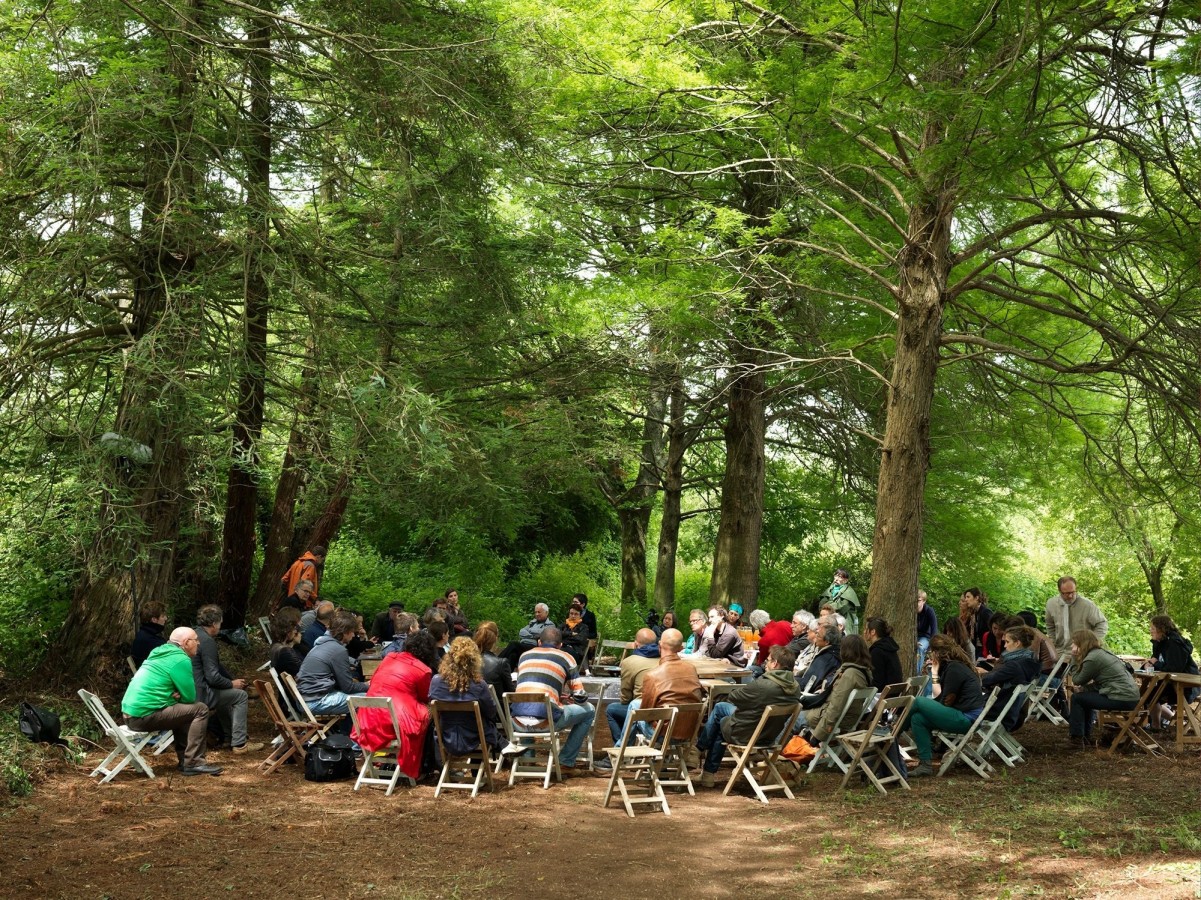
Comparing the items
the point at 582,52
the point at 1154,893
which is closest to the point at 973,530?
the point at 582,52

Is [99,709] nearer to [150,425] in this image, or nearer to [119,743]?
[119,743]

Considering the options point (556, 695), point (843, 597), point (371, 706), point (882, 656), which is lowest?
point (371, 706)

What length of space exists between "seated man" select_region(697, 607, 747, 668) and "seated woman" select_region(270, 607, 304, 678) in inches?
202

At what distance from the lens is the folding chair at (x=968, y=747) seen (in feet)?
32.8

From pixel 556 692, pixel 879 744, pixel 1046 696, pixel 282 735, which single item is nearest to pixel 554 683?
pixel 556 692

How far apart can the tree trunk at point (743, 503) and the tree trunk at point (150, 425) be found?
8.35 metres

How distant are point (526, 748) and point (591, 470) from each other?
28.7 feet

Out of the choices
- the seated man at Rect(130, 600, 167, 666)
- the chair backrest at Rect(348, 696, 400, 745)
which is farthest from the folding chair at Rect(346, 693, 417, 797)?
the seated man at Rect(130, 600, 167, 666)

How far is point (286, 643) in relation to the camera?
10562mm

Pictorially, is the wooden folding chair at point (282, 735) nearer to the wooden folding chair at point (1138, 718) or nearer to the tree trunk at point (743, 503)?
the wooden folding chair at point (1138, 718)

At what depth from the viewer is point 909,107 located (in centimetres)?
875

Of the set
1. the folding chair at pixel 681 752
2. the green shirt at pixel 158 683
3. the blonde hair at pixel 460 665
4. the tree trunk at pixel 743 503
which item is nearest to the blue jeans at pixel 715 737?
the folding chair at pixel 681 752

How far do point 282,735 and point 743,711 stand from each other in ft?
13.7

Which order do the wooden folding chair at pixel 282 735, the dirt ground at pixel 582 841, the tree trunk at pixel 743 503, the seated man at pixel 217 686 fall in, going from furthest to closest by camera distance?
the tree trunk at pixel 743 503, the seated man at pixel 217 686, the wooden folding chair at pixel 282 735, the dirt ground at pixel 582 841
